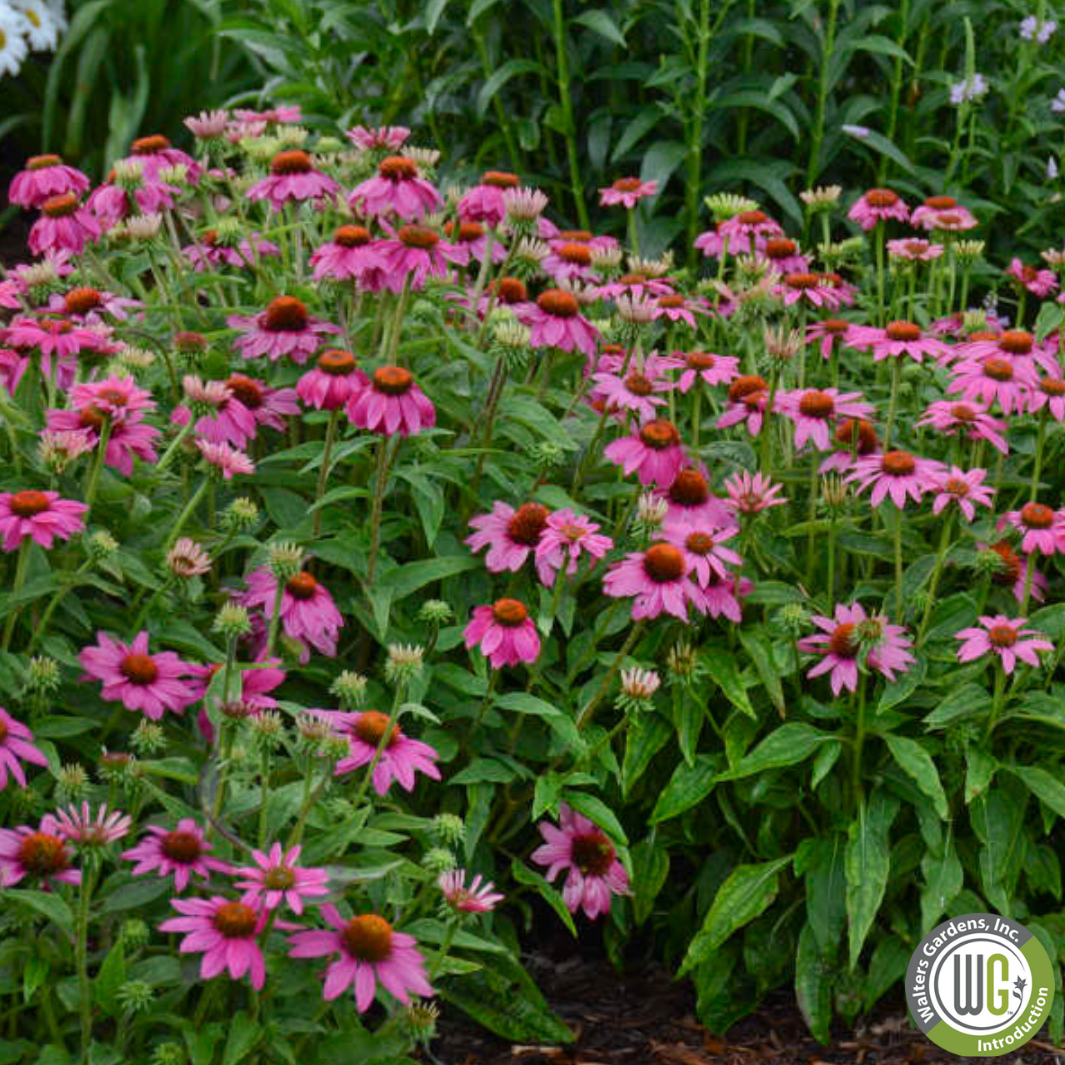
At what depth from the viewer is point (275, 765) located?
86.7 inches

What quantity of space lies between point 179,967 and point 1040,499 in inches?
69.7

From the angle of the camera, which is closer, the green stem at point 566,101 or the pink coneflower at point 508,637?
the pink coneflower at point 508,637

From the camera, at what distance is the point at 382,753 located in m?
2.02

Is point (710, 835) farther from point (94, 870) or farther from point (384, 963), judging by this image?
point (94, 870)

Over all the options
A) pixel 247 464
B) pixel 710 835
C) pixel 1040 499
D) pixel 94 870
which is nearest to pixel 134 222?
pixel 247 464

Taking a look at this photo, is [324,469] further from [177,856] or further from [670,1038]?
[670,1038]

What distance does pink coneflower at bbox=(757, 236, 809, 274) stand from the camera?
2.98 meters

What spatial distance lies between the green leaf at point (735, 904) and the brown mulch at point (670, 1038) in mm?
130

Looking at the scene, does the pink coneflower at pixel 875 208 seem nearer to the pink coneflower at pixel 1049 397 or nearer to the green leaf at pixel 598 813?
the pink coneflower at pixel 1049 397

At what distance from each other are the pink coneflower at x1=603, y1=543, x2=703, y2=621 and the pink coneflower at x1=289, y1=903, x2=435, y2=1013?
25.0 inches

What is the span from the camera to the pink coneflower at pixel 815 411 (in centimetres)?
248

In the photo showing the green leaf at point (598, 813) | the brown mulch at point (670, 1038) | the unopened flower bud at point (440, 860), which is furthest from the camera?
the brown mulch at point (670, 1038)

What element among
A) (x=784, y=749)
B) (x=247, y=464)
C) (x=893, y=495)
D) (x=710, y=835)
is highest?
(x=247, y=464)

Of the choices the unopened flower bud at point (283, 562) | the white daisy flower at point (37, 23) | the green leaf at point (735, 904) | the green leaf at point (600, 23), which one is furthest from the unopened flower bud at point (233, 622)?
the white daisy flower at point (37, 23)
